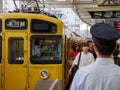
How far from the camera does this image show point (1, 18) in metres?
9.42

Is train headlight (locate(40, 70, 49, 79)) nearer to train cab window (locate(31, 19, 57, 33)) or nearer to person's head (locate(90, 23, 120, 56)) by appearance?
train cab window (locate(31, 19, 57, 33))

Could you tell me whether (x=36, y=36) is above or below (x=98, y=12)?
below

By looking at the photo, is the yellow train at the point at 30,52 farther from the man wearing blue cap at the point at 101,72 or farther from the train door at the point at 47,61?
the man wearing blue cap at the point at 101,72

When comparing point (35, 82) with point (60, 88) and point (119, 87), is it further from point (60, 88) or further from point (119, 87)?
point (119, 87)

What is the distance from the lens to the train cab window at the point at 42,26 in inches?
367

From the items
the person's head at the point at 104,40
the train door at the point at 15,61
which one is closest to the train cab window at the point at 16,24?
the train door at the point at 15,61

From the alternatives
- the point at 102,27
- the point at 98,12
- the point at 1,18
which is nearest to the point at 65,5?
the point at 98,12

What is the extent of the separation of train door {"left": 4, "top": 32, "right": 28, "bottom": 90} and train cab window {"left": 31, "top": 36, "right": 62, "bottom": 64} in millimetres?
269

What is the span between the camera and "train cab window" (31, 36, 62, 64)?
9227 mm

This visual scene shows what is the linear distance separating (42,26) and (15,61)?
1048mm

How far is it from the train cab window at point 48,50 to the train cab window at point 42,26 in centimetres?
18

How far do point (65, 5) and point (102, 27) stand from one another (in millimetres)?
25186

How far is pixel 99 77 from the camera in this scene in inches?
115

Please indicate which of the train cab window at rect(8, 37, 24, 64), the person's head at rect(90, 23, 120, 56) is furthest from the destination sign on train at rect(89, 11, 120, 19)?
the person's head at rect(90, 23, 120, 56)
